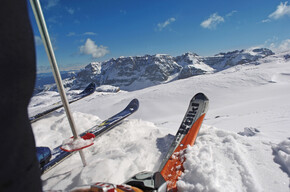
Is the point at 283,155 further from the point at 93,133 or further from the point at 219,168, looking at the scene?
the point at 93,133

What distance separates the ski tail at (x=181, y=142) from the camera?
2.10 m

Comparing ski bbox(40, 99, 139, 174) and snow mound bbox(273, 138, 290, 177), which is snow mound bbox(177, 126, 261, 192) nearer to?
snow mound bbox(273, 138, 290, 177)

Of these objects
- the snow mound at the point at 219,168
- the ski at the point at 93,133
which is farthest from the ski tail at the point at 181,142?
the ski at the point at 93,133

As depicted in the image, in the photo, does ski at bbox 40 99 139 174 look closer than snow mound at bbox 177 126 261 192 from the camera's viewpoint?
No

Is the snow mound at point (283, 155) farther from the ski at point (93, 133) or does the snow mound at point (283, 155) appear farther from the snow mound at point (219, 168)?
the ski at point (93, 133)

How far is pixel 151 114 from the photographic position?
1226 centimetres

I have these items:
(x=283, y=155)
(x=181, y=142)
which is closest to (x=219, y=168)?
(x=181, y=142)

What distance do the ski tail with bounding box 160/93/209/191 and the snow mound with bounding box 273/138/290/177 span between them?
3.80 ft

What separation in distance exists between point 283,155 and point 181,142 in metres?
1.41

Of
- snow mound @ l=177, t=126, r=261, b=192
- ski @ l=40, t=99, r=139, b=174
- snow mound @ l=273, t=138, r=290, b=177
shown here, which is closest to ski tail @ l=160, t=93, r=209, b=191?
snow mound @ l=177, t=126, r=261, b=192

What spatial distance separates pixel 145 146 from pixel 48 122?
359 cm

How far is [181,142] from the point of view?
9.25 feet

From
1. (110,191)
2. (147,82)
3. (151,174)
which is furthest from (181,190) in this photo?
(147,82)

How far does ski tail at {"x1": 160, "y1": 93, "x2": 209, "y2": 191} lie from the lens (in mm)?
2102
